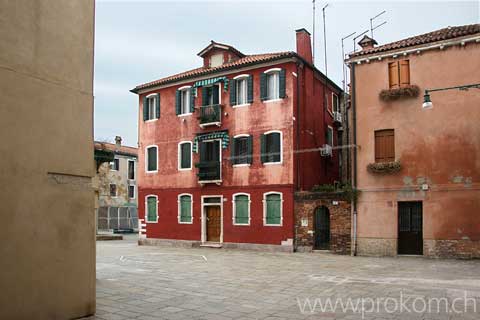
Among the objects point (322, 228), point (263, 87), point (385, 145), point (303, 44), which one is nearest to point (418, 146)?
point (385, 145)

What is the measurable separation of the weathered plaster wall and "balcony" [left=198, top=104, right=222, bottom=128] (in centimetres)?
740

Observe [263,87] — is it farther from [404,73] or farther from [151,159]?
[151,159]

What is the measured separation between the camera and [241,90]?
913 inches

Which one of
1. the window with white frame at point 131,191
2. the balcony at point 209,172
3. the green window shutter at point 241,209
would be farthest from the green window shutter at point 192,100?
the window with white frame at point 131,191

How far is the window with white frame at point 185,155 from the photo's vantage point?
2470cm

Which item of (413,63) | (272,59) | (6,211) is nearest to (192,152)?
(272,59)

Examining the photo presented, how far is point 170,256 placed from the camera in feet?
63.1

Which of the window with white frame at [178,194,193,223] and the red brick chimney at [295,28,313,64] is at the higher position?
the red brick chimney at [295,28,313,64]

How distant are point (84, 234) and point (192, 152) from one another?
17.1 metres

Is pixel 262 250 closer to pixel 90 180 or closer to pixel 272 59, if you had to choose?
pixel 272 59

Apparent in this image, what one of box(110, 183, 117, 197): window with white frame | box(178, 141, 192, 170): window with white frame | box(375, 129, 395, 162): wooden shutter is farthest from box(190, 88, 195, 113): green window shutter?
box(110, 183, 117, 197): window with white frame

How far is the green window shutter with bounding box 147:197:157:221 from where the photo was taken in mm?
26053

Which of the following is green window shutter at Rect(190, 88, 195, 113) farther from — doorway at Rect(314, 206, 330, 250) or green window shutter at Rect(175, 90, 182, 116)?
doorway at Rect(314, 206, 330, 250)

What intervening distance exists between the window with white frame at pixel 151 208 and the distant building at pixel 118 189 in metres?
15.5
